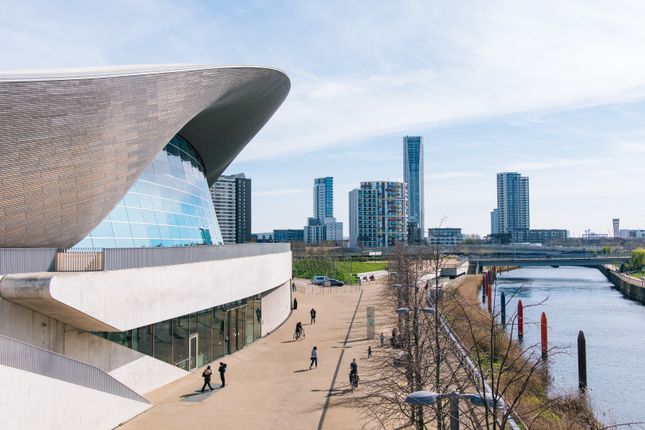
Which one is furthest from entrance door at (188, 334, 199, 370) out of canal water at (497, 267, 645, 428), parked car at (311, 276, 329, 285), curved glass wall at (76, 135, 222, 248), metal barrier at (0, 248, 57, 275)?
parked car at (311, 276, 329, 285)

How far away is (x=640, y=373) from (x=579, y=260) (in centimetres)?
6831

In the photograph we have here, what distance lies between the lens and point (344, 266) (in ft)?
312

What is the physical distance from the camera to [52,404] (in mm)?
14547

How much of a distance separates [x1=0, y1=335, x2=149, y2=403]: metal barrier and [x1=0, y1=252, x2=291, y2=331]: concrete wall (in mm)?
1822

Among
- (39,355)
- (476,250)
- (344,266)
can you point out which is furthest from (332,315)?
(476,250)

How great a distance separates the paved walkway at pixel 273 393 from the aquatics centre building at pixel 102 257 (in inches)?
40.9

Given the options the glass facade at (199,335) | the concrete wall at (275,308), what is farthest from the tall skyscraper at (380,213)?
the glass facade at (199,335)

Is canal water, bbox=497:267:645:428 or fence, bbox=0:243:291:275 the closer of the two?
fence, bbox=0:243:291:275

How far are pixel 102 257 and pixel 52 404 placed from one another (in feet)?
17.3

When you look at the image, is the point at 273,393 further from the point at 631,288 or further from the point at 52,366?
the point at 631,288

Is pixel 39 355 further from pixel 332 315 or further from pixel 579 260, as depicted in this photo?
pixel 579 260

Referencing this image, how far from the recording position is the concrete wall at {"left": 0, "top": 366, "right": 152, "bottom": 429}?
43.2 ft

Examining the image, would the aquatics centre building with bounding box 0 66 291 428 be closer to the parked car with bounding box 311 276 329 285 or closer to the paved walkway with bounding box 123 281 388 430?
the paved walkway with bounding box 123 281 388 430

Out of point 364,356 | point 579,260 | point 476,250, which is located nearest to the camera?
point 364,356
